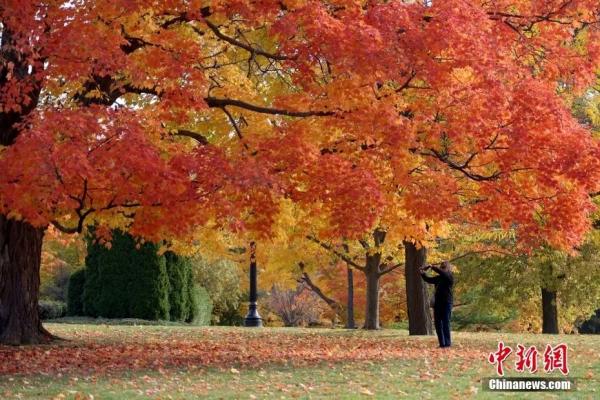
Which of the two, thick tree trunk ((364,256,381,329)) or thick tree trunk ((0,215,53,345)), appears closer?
thick tree trunk ((0,215,53,345))

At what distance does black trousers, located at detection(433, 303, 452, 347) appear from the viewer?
55.9 feet

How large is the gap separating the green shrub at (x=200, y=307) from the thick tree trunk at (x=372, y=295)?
6060 millimetres

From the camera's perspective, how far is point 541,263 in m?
32.7

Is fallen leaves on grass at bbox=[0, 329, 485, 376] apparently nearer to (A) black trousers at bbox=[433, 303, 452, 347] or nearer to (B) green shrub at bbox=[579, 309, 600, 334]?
(A) black trousers at bbox=[433, 303, 452, 347]

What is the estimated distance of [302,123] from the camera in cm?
1611

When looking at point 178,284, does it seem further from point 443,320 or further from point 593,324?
point 593,324

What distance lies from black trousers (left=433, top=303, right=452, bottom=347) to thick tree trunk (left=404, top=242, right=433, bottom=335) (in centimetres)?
549

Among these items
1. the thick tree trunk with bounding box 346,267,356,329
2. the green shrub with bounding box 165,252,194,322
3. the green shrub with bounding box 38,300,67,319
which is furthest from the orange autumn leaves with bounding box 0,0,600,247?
the thick tree trunk with bounding box 346,267,356,329

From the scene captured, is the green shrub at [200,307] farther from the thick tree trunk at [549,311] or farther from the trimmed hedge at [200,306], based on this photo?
the thick tree trunk at [549,311]

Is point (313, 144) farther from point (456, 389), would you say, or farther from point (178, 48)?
point (456, 389)

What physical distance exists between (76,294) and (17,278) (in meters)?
15.2

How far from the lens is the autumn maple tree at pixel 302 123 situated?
13992 mm

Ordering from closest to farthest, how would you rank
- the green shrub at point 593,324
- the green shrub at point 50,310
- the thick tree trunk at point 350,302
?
the green shrub at point 50,310 < the thick tree trunk at point 350,302 < the green shrub at point 593,324

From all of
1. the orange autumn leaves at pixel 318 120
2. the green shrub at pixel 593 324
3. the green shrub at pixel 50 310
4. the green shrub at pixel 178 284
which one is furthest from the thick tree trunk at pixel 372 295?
the green shrub at pixel 593 324
